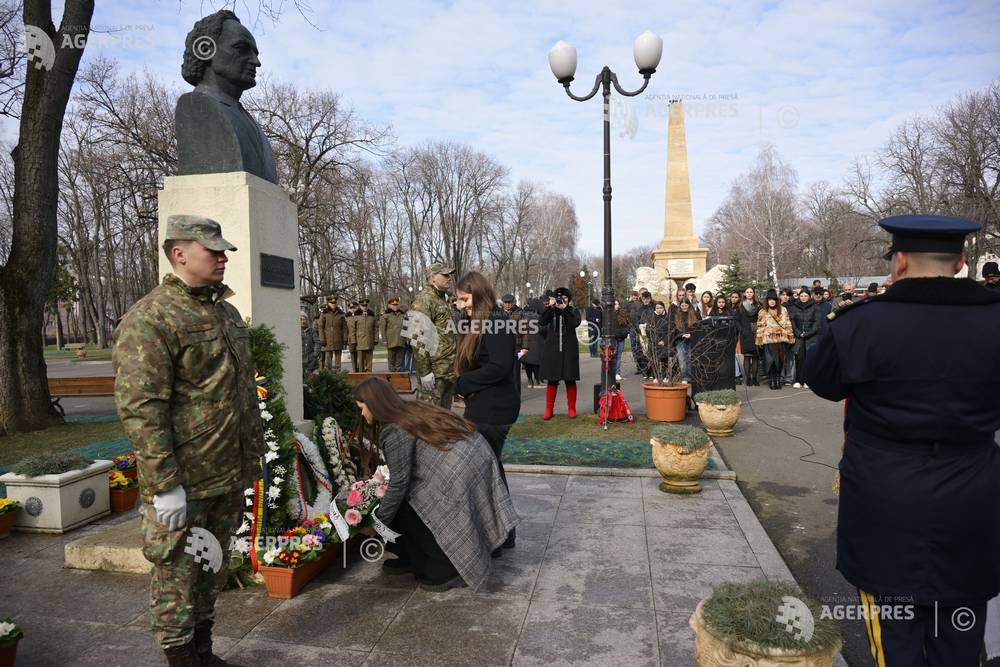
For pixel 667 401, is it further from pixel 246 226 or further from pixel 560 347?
pixel 246 226

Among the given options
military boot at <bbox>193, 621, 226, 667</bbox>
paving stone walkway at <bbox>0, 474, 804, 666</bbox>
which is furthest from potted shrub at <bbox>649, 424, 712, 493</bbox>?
military boot at <bbox>193, 621, 226, 667</bbox>

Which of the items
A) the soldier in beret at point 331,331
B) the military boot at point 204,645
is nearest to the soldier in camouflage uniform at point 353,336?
the soldier in beret at point 331,331

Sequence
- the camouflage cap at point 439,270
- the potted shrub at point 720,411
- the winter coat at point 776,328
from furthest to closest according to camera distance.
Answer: the winter coat at point 776,328
the potted shrub at point 720,411
the camouflage cap at point 439,270

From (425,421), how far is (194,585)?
150 cm

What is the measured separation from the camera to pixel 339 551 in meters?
4.45

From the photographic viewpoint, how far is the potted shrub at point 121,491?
569 cm

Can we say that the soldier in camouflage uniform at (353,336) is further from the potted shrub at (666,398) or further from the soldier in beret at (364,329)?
the potted shrub at (666,398)

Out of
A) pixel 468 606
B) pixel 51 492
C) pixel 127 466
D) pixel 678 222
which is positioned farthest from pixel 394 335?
pixel 468 606

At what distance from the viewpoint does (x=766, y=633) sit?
2199 mm

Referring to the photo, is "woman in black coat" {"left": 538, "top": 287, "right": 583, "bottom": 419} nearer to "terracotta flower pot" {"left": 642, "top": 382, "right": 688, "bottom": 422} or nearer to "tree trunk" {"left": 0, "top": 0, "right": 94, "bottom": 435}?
"terracotta flower pot" {"left": 642, "top": 382, "right": 688, "bottom": 422}

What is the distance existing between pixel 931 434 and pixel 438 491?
101 inches

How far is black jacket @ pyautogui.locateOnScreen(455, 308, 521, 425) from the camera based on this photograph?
452 cm

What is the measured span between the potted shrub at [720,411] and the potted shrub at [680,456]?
2.55 metres

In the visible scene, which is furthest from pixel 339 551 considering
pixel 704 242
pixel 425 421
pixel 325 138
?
pixel 704 242
